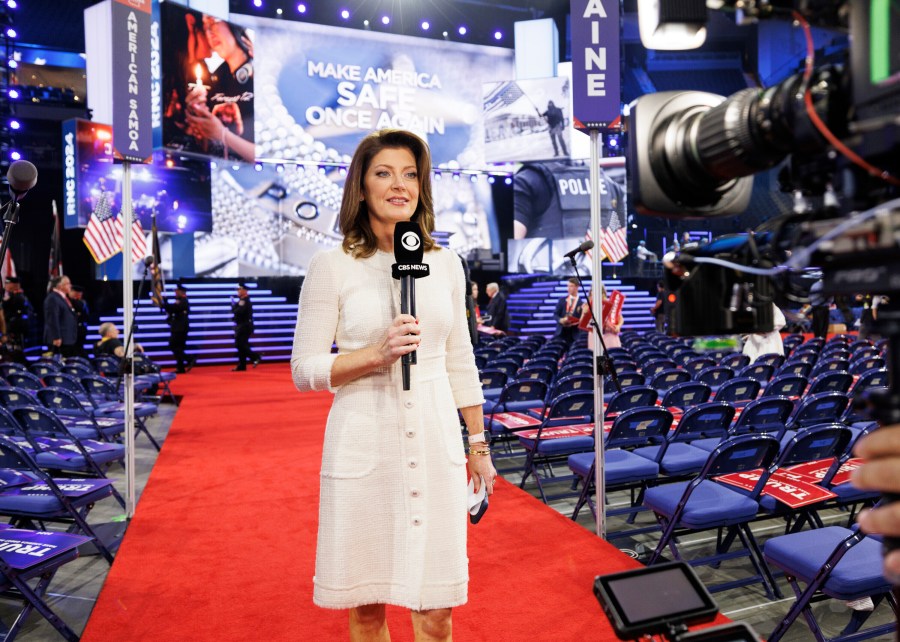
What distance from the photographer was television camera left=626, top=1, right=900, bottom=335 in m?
0.82

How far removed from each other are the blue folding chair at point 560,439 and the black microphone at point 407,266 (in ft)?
10.9

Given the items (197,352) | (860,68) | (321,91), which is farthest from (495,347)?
(321,91)

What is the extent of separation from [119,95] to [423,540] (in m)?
4.25

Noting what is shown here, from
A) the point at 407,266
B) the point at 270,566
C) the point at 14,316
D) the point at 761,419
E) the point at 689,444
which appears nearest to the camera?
the point at 407,266

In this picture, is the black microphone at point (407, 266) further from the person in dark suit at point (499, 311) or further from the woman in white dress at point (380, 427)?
the person in dark suit at point (499, 311)

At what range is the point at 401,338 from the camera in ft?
5.32

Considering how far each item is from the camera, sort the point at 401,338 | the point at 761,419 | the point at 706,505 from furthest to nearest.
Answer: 1. the point at 761,419
2. the point at 706,505
3. the point at 401,338

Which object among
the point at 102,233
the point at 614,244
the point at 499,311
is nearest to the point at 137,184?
the point at 102,233

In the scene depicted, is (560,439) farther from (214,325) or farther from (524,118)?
(524,118)

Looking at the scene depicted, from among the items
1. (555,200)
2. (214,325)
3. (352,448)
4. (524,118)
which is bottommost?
(214,325)

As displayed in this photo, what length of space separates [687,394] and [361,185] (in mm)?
4554

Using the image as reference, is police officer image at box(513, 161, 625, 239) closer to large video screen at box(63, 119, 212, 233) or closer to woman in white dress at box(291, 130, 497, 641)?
large video screen at box(63, 119, 212, 233)

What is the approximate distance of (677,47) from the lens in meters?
1.39

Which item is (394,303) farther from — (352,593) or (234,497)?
(234,497)
